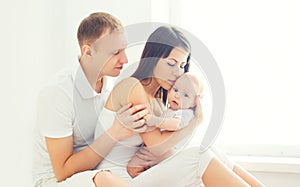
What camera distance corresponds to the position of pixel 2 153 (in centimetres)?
169

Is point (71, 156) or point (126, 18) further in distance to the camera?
point (126, 18)

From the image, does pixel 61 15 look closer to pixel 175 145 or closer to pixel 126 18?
pixel 126 18

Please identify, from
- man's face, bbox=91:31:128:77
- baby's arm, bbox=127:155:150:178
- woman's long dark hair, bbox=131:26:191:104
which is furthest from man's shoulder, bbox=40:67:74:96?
baby's arm, bbox=127:155:150:178

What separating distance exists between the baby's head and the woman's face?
0.02m

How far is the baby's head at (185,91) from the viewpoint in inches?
54.3

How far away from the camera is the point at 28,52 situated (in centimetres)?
182

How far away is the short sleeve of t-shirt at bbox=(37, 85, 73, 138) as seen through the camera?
1.34m

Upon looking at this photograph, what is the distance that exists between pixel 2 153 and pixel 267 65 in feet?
4.03

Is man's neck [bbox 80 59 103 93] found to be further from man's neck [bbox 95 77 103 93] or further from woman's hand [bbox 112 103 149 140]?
woman's hand [bbox 112 103 149 140]

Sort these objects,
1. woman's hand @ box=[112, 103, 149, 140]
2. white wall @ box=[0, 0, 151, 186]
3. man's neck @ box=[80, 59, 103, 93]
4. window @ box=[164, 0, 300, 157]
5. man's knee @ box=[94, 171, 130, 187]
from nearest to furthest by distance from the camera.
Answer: man's knee @ box=[94, 171, 130, 187] < woman's hand @ box=[112, 103, 149, 140] < man's neck @ box=[80, 59, 103, 93] < white wall @ box=[0, 0, 151, 186] < window @ box=[164, 0, 300, 157]

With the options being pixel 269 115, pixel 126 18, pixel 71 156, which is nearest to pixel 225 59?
A: pixel 269 115

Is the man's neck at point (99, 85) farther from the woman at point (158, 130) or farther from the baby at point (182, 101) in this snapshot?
the baby at point (182, 101)

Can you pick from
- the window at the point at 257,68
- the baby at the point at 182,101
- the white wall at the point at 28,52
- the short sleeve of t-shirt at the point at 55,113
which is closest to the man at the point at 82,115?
the short sleeve of t-shirt at the point at 55,113

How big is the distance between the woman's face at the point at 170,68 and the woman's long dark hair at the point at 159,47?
1 centimetres
